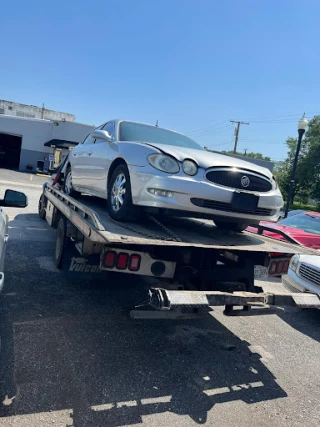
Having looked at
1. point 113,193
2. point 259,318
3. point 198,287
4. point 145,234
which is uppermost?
point 113,193

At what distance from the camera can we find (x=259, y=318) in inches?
197

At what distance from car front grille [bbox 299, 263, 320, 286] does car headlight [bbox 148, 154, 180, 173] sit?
2.57m

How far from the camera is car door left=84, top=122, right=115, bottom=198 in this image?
4.74 metres

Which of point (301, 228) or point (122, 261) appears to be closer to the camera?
point (122, 261)

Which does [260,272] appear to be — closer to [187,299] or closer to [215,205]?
[215,205]

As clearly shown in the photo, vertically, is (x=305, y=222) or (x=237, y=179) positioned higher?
(x=237, y=179)

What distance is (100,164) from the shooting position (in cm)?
495

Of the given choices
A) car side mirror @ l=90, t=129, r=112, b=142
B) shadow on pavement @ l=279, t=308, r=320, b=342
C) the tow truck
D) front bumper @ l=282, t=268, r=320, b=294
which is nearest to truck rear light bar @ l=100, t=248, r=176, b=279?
the tow truck

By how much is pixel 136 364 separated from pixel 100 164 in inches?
106

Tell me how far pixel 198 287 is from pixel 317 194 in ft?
120

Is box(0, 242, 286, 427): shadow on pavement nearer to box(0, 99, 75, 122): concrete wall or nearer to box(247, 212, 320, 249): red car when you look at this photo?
box(247, 212, 320, 249): red car

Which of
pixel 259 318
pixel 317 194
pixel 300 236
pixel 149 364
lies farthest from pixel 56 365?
pixel 317 194

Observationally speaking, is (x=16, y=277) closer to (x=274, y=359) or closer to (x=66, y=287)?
(x=66, y=287)

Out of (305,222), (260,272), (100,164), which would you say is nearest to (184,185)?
(260,272)
